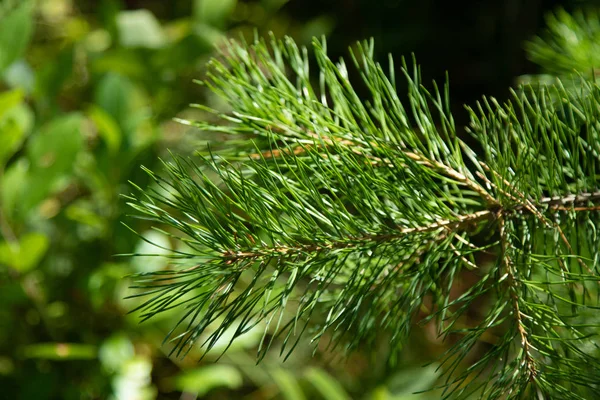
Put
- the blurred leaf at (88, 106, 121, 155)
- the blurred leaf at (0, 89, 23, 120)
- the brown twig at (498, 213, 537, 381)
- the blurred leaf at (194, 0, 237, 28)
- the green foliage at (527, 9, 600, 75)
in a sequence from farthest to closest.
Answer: the blurred leaf at (194, 0, 237, 28), the blurred leaf at (88, 106, 121, 155), the blurred leaf at (0, 89, 23, 120), the green foliage at (527, 9, 600, 75), the brown twig at (498, 213, 537, 381)

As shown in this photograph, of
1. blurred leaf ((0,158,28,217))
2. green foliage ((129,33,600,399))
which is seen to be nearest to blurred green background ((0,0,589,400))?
blurred leaf ((0,158,28,217))

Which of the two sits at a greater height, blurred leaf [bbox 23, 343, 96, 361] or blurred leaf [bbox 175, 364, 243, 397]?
blurred leaf [bbox 23, 343, 96, 361]

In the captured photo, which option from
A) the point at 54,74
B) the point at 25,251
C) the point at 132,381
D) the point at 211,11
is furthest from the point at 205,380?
the point at 211,11

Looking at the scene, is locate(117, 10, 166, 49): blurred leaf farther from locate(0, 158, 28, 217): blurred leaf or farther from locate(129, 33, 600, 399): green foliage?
locate(129, 33, 600, 399): green foliage

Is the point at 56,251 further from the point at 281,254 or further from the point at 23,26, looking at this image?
the point at 281,254

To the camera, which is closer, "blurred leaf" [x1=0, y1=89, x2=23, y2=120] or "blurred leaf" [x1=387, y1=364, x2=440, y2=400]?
"blurred leaf" [x1=0, y1=89, x2=23, y2=120]

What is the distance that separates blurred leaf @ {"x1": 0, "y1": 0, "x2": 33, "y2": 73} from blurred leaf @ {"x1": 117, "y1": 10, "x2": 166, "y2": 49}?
0.69ft

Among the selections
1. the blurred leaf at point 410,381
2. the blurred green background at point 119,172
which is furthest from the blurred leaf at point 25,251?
the blurred leaf at point 410,381

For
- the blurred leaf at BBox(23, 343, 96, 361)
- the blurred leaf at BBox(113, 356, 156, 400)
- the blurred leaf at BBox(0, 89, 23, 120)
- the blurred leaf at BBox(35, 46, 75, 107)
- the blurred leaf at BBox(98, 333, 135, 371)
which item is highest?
the blurred leaf at BBox(35, 46, 75, 107)

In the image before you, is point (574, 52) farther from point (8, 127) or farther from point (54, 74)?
point (54, 74)

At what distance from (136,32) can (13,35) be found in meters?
0.23

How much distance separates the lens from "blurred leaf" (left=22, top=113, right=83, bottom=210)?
0.65 metres

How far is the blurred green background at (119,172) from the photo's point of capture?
0.67 metres

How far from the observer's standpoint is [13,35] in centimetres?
69
